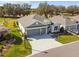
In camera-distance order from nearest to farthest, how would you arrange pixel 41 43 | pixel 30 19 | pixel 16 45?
pixel 16 45 → pixel 41 43 → pixel 30 19

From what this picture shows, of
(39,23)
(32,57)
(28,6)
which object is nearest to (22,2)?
(28,6)

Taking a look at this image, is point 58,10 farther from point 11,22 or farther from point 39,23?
point 11,22

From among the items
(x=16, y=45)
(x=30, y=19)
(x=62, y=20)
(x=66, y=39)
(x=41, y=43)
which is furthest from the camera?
(x=62, y=20)

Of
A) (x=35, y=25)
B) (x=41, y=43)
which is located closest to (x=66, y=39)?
(x=41, y=43)

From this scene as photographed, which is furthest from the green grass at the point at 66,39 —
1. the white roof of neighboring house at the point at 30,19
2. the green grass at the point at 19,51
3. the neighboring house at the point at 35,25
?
the green grass at the point at 19,51

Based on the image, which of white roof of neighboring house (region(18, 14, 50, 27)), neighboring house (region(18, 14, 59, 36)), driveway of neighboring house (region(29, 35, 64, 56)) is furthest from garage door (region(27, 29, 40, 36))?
white roof of neighboring house (region(18, 14, 50, 27))

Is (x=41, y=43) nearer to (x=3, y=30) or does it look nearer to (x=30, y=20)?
(x=30, y=20)

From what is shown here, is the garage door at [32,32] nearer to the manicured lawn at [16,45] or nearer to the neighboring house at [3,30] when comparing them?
the manicured lawn at [16,45]
